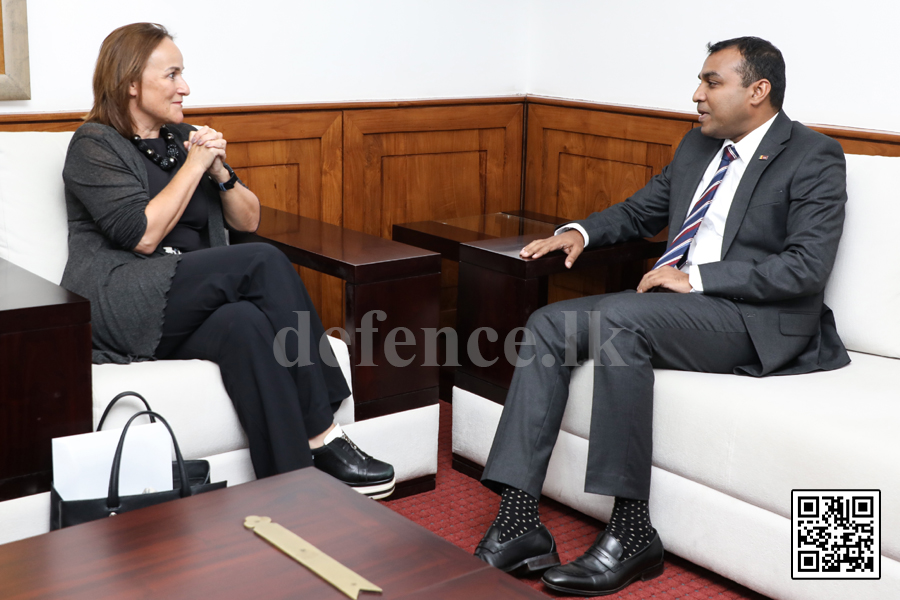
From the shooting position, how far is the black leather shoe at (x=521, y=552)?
1.95 metres

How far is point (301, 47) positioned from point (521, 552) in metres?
1.81

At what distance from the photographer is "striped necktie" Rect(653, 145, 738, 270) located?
91.2 inches

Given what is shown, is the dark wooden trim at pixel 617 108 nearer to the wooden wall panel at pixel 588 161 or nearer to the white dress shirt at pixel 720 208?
the wooden wall panel at pixel 588 161

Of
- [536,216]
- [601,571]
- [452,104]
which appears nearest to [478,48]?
[452,104]

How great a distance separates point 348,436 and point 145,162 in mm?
840

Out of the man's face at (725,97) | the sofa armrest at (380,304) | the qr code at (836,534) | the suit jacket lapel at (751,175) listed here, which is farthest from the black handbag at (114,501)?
the man's face at (725,97)

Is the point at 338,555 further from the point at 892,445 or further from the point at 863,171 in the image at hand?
the point at 863,171

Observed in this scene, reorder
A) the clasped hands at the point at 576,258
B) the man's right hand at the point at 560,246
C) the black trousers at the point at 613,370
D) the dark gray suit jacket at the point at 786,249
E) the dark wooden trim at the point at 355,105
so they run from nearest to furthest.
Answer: the black trousers at the point at 613,370 < the dark gray suit jacket at the point at 786,249 < the clasped hands at the point at 576,258 < the man's right hand at the point at 560,246 < the dark wooden trim at the point at 355,105

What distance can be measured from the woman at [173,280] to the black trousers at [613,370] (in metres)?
0.33

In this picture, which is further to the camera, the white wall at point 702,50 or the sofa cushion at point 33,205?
the white wall at point 702,50

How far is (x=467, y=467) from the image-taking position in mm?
2518

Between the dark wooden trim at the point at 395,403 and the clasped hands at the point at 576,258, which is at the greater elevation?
the clasped hands at the point at 576,258

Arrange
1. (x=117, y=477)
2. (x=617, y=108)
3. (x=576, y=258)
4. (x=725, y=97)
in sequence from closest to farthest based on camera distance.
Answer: (x=117, y=477) → (x=725, y=97) → (x=576, y=258) → (x=617, y=108)

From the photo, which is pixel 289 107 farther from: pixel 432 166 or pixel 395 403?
pixel 395 403
